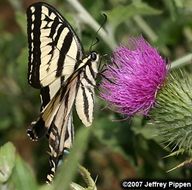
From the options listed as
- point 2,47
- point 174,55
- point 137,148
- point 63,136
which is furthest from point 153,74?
point 2,47

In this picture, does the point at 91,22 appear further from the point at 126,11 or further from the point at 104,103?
the point at 104,103

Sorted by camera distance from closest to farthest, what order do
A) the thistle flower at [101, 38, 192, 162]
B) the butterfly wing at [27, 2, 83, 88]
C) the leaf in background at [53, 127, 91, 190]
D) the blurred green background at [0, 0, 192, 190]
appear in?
1. the leaf in background at [53, 127, 91, 190]
2. the thistle flower at [101, 38, 192, 162]
3. the butterfly wing at [27, 2, 83, 88]
4. the blurred green background at [0, 0, 192, 190]

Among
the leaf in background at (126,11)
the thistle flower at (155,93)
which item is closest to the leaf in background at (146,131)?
A: the thistle flower at (155,93)

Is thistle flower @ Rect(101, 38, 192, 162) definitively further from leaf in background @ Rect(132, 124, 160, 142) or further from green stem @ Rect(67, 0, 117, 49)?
green stem @ Rect(67, 0, 117, 49)

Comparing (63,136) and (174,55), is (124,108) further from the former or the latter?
(174,55)

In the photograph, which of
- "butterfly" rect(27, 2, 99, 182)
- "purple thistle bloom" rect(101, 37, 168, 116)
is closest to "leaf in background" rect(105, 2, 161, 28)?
"butterfly" rect(27, 2, 99, 182)

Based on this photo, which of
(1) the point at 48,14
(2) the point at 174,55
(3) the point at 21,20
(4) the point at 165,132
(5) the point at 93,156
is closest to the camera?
(4) the point at 165,132

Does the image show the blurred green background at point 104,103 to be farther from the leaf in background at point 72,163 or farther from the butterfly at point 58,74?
the leaf in background at point 72,163
